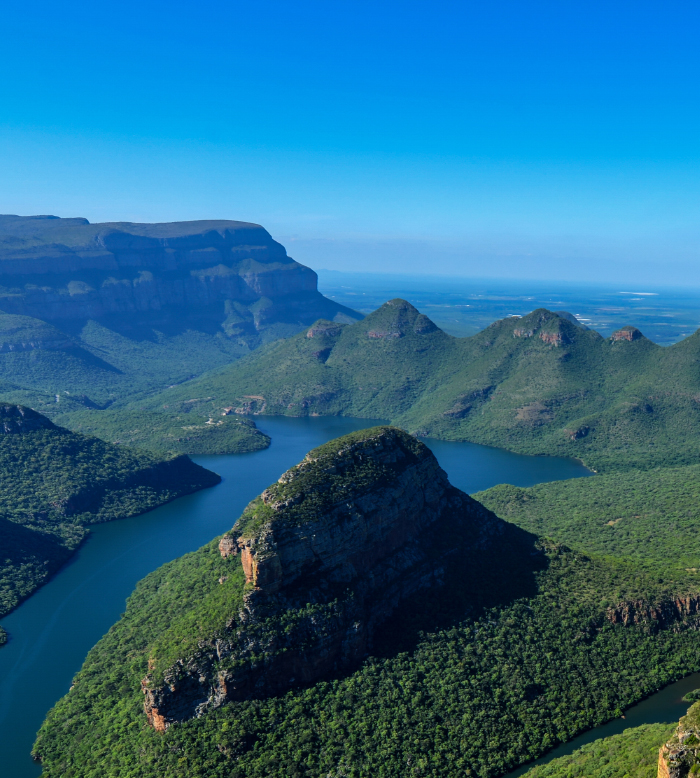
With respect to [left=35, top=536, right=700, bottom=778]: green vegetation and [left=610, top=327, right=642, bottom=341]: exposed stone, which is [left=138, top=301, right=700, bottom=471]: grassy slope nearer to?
[left=610, top=327, right=642, bottom=341]: exposed stone

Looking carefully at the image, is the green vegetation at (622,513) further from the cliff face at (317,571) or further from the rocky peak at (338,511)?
the rocky peak at (338,511)

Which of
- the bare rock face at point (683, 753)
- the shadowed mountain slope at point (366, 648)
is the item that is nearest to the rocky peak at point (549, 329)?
the shadowed mountain slope at point (366, 648)

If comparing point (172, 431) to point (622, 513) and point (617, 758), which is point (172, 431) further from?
point (617, 758)

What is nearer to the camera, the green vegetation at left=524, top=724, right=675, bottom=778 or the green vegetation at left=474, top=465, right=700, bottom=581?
the green vegetation at left=524, top=724, right=675, bottom=778

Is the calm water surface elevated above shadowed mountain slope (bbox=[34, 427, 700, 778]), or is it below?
below

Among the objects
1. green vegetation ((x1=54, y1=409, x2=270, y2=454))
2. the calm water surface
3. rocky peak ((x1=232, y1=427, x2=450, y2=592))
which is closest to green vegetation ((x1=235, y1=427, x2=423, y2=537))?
rocky peak ((x1=232, y1=427, x2=450, y2=592))
